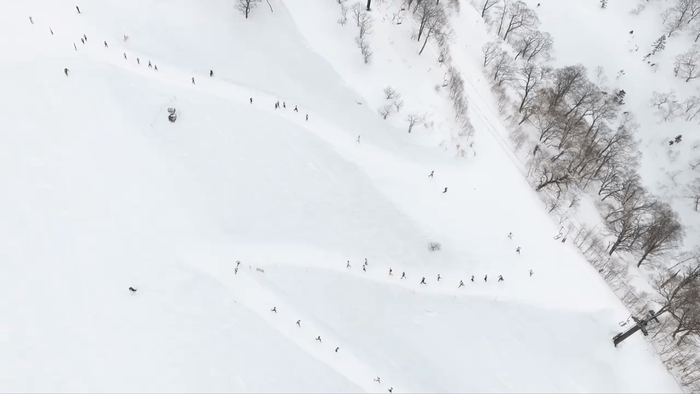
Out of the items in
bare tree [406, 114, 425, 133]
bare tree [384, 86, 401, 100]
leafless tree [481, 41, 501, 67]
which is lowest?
bare tree [406, 114, 425, 133]

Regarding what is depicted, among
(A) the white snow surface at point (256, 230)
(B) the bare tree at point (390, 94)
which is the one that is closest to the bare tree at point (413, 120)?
(A) the white snow surface at point (256, 230)

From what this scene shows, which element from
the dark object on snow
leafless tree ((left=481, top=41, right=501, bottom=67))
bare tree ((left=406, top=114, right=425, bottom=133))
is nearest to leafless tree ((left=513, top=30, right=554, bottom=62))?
leafless tree ((left=481, top=41, right=501, bottom=67))

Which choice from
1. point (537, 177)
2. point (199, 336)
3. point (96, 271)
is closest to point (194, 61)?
point (96, 271)

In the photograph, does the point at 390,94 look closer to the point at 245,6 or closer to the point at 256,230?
the point at 245,6

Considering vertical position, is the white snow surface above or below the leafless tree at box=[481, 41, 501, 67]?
below

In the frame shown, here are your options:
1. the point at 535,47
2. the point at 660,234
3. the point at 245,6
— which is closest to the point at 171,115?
the point at 245,6

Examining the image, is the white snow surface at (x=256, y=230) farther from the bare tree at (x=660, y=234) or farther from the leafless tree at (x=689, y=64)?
the leafless tree at (x=689, y=64)

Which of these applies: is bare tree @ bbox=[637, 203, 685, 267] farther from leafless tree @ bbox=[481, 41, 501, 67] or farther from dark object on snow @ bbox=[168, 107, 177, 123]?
dark object on snow @ bbox=[168, 107, 177, 123]
